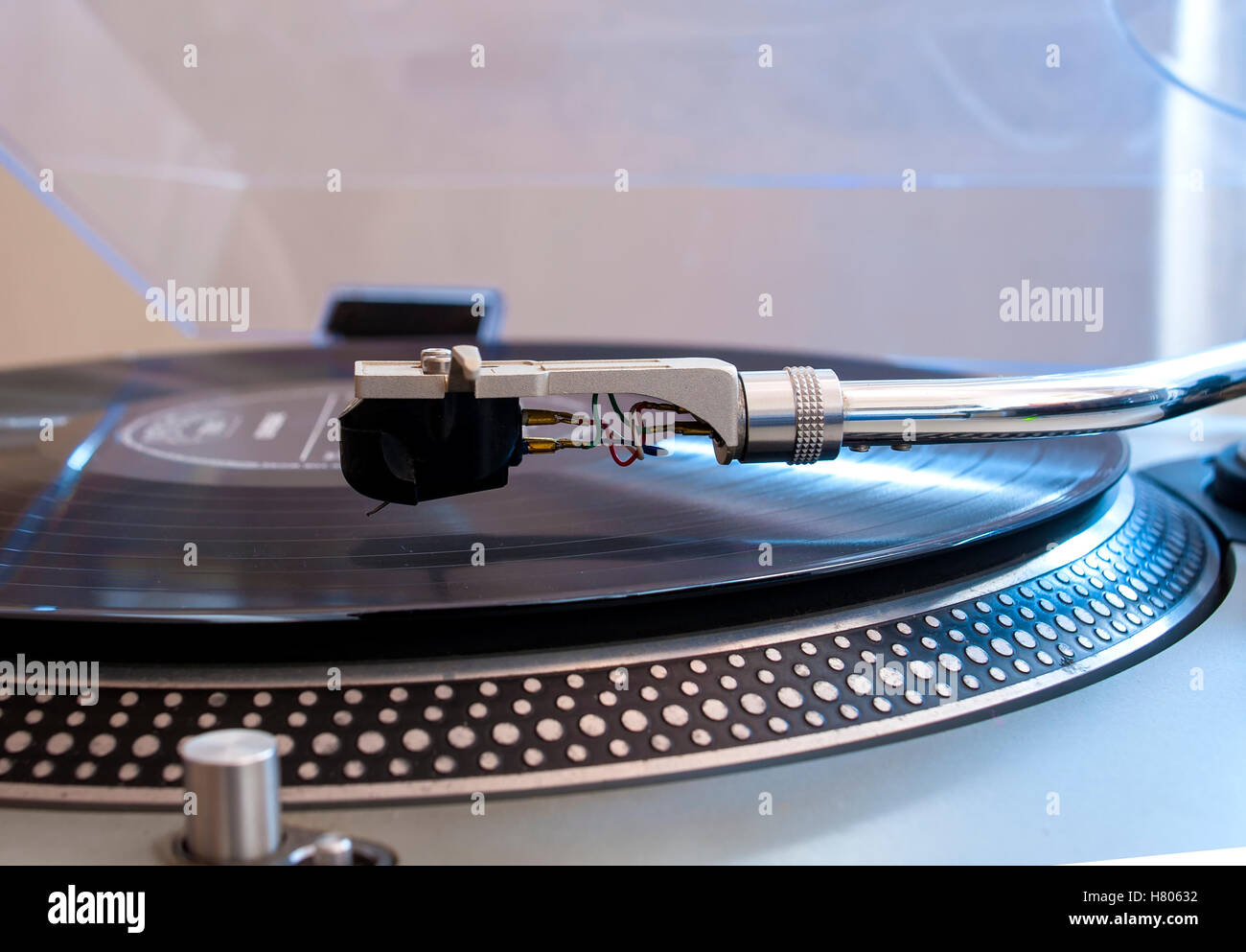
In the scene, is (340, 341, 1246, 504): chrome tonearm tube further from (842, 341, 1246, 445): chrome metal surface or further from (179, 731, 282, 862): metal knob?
(179, 731, 282, 862): metal knob

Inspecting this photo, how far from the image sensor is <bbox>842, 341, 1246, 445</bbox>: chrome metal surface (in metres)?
0.55

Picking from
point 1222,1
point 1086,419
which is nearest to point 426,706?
point 1086,419

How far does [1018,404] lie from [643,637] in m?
0.24

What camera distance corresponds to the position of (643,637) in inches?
20.6

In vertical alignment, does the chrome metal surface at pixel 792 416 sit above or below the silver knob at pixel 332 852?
above

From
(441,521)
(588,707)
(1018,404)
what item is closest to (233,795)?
(588,707)

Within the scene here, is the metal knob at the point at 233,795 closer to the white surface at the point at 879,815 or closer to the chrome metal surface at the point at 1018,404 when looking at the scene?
the white surface at the point at 879,815

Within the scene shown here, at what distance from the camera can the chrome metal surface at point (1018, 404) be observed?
21.8 inches

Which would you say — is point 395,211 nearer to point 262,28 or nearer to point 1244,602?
point 262,28

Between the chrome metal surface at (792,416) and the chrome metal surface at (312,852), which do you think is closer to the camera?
the chrome metal surface at (312,852)

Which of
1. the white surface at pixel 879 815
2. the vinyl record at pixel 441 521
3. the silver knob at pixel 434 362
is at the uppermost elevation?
the silver knob at pixel 434 362

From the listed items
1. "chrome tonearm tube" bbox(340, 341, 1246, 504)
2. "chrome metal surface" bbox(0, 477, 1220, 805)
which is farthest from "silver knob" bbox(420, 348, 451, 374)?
"chrome metal surface" bbox(0, 477, 1220, 805)

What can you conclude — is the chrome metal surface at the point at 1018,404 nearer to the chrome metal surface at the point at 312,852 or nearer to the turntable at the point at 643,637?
the turntable at the point at 643,637

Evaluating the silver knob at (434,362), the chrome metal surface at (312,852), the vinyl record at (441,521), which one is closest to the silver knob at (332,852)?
the chrome metal surface at (312,852)
